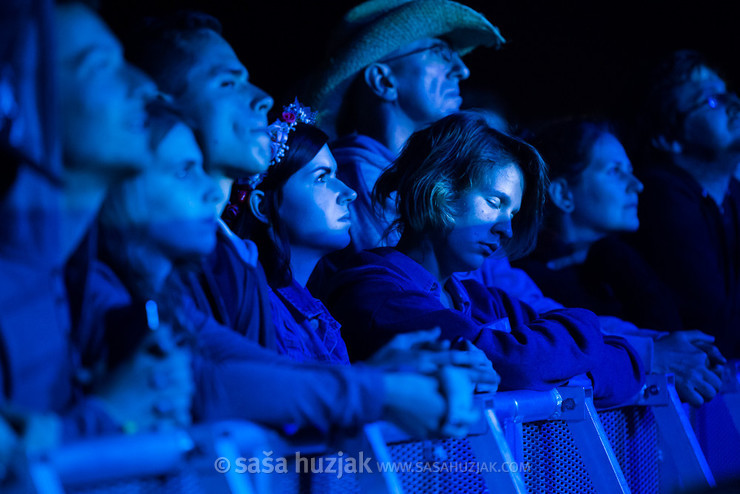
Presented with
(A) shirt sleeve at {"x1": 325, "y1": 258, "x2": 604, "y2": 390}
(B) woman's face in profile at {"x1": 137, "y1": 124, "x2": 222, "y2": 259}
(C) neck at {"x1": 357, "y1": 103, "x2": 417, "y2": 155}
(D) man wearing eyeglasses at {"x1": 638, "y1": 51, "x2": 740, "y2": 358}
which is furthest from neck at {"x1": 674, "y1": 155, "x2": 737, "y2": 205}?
(B) woman's face in profile at {"x1": 137, "y1": 124, "x2": 222, "y2": 259}

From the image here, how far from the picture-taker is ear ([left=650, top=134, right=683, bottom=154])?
3586 mm

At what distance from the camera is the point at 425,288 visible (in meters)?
2.31

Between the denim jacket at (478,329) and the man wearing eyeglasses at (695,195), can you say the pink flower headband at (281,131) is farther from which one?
the man wearing eyeglasses at (695,195)

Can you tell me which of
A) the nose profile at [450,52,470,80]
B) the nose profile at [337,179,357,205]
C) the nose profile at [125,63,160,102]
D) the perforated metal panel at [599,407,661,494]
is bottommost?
the perforated metal panel at [599,407,661,494]

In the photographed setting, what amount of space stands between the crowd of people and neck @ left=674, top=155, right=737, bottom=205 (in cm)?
1

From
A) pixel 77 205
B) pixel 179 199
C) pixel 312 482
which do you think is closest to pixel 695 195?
pixel 312 482

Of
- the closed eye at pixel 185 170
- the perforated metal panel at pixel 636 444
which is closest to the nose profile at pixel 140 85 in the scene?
the closed eye at pixel 185 170

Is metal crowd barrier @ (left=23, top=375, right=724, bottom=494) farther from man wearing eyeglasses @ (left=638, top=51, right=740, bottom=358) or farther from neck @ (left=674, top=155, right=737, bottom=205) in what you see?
neck @ (left=674, top=155, right=737, bottom=205)

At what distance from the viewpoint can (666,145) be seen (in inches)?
142

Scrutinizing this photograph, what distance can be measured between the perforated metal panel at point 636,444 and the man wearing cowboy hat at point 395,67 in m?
1.03

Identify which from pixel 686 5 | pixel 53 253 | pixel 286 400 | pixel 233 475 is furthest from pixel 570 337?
pixel 686 5

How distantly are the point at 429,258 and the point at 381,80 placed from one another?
88 cm

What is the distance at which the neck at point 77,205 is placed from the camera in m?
1.35

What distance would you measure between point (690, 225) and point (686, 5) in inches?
61.5
